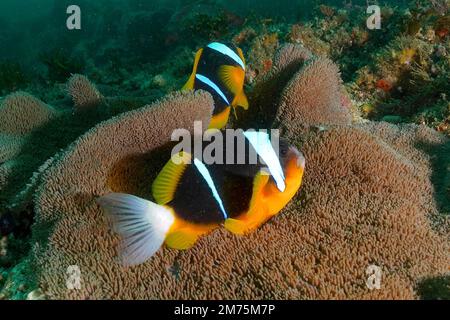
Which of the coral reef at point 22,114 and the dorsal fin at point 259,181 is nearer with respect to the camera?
the dorsal fin at point 259,181

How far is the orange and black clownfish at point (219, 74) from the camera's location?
116 inches

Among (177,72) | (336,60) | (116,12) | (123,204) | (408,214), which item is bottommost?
(116,12)

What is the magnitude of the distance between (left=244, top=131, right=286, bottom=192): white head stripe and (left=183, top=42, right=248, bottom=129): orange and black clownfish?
1204 millimetres

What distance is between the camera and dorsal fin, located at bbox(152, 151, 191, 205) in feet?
6.10

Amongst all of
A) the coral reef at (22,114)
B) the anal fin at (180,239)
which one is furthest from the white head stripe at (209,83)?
the coral reef at (22,114)

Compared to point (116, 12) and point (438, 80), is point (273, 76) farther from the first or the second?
point (116, 12)

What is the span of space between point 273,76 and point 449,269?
212cm

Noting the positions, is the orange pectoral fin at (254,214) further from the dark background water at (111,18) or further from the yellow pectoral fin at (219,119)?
the dark background water at (111,18)

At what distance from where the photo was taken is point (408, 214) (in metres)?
2.27

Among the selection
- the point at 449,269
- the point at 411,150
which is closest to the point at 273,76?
the point at 411,150

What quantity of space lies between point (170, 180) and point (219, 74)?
1327 mm

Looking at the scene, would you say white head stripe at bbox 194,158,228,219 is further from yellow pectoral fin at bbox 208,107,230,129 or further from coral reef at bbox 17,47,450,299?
yellow pectoral fin at bbox 208,107,230,129

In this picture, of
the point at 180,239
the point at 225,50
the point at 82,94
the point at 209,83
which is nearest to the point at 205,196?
the point at 180,239

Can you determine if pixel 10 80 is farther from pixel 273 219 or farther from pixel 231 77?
pixel 273 219
